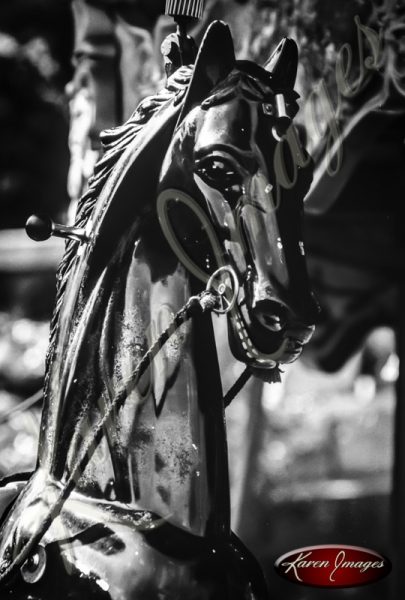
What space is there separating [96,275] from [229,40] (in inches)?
14.3

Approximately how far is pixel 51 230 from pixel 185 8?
1.33 feet

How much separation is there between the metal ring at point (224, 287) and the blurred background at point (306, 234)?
2.4 inches

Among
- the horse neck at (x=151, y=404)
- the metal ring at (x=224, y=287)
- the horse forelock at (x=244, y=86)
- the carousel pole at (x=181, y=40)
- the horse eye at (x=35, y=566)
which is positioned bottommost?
the horse eye at (x=35, y=566)

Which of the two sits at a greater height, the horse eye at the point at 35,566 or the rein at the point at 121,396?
the rein at the point at 121,396

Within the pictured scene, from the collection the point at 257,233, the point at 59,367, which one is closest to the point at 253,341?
the point at 257,233

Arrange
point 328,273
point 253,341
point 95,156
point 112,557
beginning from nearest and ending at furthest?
point 112,557 → point 253,341 → point 328,273 → point 95,156

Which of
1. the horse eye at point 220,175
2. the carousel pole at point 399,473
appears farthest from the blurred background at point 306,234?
the horse eye at point 220,175

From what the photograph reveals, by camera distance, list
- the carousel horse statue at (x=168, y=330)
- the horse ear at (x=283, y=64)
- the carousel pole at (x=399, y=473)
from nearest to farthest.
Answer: the carousel horse statue at (x=168, y=330)
the horse ear at (x=283, y=64)
the carousel pole at (x=399, y=473)

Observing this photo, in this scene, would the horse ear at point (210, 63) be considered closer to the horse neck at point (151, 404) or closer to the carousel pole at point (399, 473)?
the horse neck at point (151, 404)

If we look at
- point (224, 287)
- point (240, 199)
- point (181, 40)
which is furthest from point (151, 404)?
point (181, 40)

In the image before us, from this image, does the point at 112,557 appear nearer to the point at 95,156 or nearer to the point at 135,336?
the point at 135,336

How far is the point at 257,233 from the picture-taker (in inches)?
40.0

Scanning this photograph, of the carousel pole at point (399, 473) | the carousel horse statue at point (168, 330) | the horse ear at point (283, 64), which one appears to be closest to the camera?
the carousel horse statue at point (168, 330)

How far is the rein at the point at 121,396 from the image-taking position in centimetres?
99
